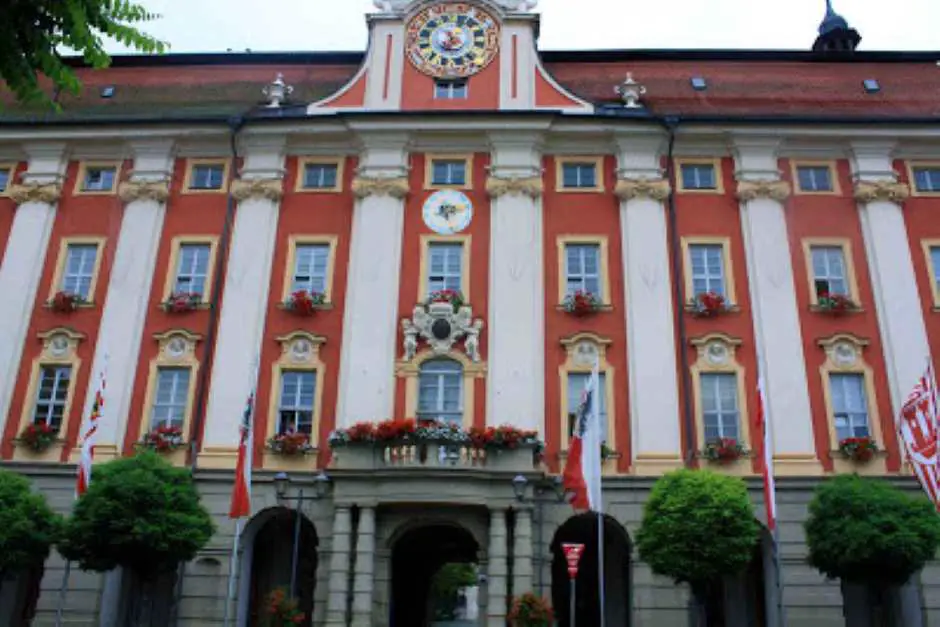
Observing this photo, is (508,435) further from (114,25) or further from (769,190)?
(114,25)

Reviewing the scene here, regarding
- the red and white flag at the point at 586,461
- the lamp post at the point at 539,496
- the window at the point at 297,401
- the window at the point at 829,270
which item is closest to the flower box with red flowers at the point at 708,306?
the window at the point at 829,270

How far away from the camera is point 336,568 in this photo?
21906mm

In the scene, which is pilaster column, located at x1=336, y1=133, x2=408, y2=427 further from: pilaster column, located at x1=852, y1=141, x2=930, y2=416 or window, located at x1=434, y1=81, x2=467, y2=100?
pilaster column, located at x1=852, y1=141, x2=930, y2=416

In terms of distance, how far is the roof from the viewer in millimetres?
30031

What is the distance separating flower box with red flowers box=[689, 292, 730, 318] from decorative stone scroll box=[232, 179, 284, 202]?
13896 millimetres

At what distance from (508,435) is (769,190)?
12.3 metres

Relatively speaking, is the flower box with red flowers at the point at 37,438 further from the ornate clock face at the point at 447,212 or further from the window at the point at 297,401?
the ornate clock face at the point at 447,212

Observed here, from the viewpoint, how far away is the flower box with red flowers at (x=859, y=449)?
23.9m

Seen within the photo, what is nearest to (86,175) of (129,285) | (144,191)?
(144,191)

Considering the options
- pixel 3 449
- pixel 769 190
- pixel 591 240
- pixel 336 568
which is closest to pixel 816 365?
pixel 769 190

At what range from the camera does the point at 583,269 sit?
27141mm

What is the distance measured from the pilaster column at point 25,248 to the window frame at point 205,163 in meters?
4.22

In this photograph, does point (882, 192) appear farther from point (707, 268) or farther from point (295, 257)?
point (295, 257)

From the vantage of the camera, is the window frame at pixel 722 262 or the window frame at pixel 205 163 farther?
the window frame at pixel 205 163
